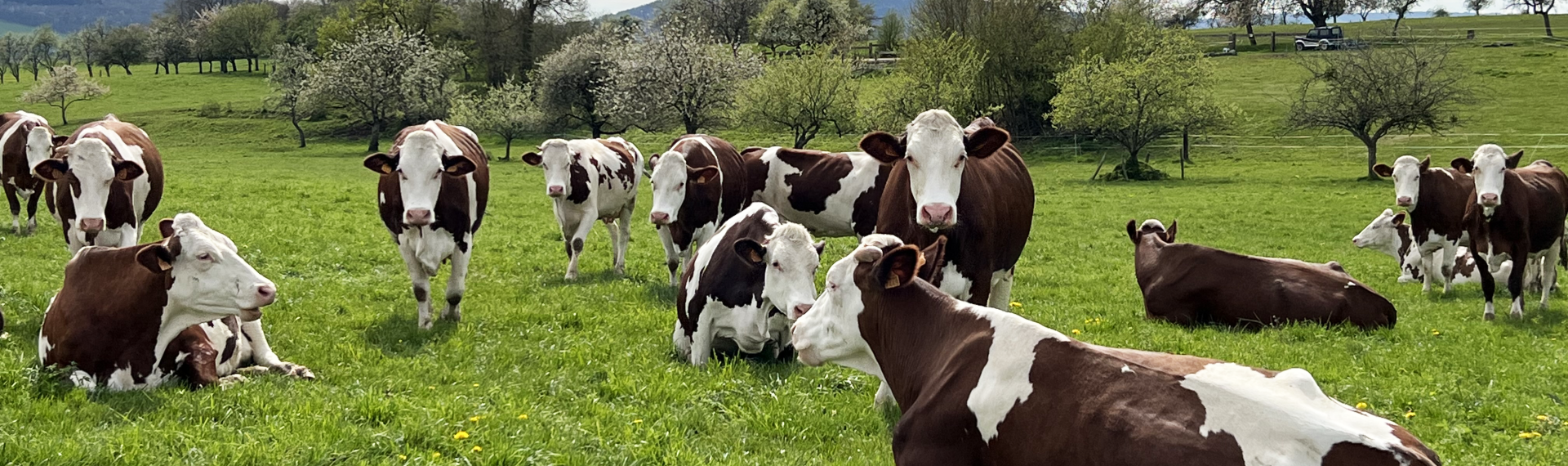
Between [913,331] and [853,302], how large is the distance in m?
0.40

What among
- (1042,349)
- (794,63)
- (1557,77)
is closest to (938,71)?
(794,63)

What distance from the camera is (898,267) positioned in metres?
5.03

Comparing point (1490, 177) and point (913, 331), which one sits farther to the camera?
point (1490, 177)

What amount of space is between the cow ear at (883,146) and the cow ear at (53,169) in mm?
7342

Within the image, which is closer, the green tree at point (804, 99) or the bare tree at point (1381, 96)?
the bare tree at point (1381, 96)

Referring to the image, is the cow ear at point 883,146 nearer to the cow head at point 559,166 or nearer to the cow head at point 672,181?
the cow head at point 672,181

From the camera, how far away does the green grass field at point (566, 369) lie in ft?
18.9

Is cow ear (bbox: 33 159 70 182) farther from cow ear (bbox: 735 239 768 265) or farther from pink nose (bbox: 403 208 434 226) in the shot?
cow ear (bbox: 735 239 768 265)

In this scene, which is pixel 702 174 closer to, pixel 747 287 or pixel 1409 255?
pixel 747 287

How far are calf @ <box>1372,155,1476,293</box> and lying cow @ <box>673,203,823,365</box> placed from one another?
9.59 metres

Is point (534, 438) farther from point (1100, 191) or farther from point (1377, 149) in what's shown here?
point (1377, 149)

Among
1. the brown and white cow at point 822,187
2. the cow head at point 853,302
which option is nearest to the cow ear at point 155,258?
the cow head at point 853,302

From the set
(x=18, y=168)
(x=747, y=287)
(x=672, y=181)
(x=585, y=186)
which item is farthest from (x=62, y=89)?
(x=747, y=287)

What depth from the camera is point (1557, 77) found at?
193ft
